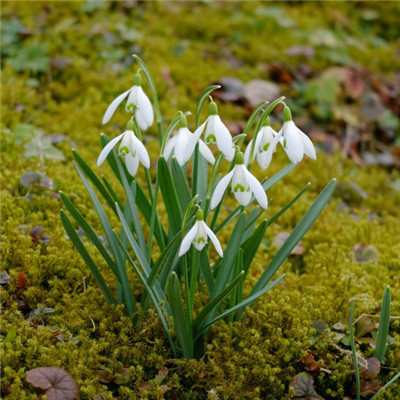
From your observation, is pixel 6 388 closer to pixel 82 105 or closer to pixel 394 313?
pixel 394 313

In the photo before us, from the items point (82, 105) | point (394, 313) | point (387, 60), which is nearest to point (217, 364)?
point (394, 313)

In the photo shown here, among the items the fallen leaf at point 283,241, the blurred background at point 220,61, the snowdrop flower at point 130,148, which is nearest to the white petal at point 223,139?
the snowdrop flower at point 130,148

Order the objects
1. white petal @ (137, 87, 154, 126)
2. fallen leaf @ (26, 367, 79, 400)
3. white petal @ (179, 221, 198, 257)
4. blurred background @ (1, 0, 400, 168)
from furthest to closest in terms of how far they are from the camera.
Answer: blurred background @ (1, 0, 400, 168), white petal @ (137, 87, 154, 126), fallen leaf @ (26, 367, 79, 400), white petal @ (179, 221, 198, 257)

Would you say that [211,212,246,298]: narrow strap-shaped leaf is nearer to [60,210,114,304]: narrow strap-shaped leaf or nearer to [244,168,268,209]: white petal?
[244,168,268,209]: white petal

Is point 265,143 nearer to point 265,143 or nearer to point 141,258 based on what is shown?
point 265,143

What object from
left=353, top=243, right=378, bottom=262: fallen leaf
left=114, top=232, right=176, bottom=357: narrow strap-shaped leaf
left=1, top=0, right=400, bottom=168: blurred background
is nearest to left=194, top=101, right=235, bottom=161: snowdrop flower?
left=114, top=232, right=176, bottom=357: narrow strap-shaped leaf

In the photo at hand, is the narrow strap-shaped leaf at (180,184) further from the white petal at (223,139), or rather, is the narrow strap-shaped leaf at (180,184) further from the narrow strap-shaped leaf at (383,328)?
the narrow strap-shaped leaf at (383,328)
